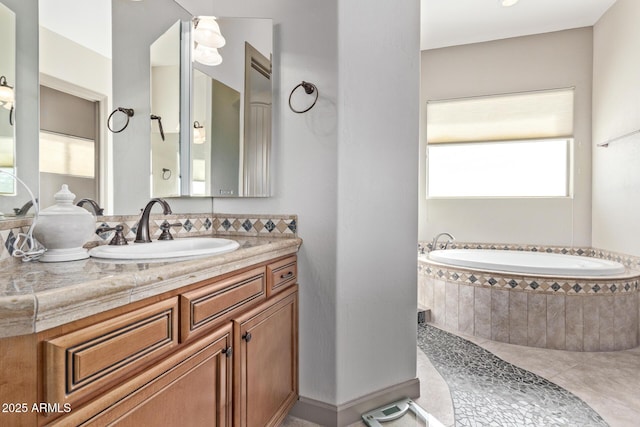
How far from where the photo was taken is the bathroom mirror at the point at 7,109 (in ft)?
3.37

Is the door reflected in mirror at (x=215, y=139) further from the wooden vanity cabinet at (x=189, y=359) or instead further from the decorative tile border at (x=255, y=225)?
the wooden vanity cabinet at (x=189, y=359)

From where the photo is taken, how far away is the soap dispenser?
3.10 ft

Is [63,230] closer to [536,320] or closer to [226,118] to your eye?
[226,118]

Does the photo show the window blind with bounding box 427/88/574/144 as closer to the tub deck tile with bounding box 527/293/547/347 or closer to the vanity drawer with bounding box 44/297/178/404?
the tub deck tile with bounding box 527/293/547/347

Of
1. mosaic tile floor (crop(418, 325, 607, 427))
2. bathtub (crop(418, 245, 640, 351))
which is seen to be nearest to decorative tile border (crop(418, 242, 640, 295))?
bathtub (crop(418, 245, 640, 351))

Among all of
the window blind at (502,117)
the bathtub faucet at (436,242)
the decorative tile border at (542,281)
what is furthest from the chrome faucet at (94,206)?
the window blind at (502,117)

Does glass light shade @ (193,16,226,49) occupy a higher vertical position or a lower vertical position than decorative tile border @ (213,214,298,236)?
higher

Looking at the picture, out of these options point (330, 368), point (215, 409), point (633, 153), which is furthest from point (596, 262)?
point (215, 409)

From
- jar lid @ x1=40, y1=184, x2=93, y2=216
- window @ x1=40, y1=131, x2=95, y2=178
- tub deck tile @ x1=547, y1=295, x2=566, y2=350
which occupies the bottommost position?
tub deck tile @ x1=547, y1=295, x2=566, y2=350

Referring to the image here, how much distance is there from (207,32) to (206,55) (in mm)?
119

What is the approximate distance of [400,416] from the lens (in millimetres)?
1678

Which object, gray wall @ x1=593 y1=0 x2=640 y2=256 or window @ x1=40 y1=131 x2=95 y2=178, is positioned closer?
window @ x1=40 y1=131 x2=95 y2=178

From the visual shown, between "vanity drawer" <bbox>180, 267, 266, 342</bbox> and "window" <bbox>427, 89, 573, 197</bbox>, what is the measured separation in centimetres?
304

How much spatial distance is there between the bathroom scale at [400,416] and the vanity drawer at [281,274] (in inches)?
30.5
